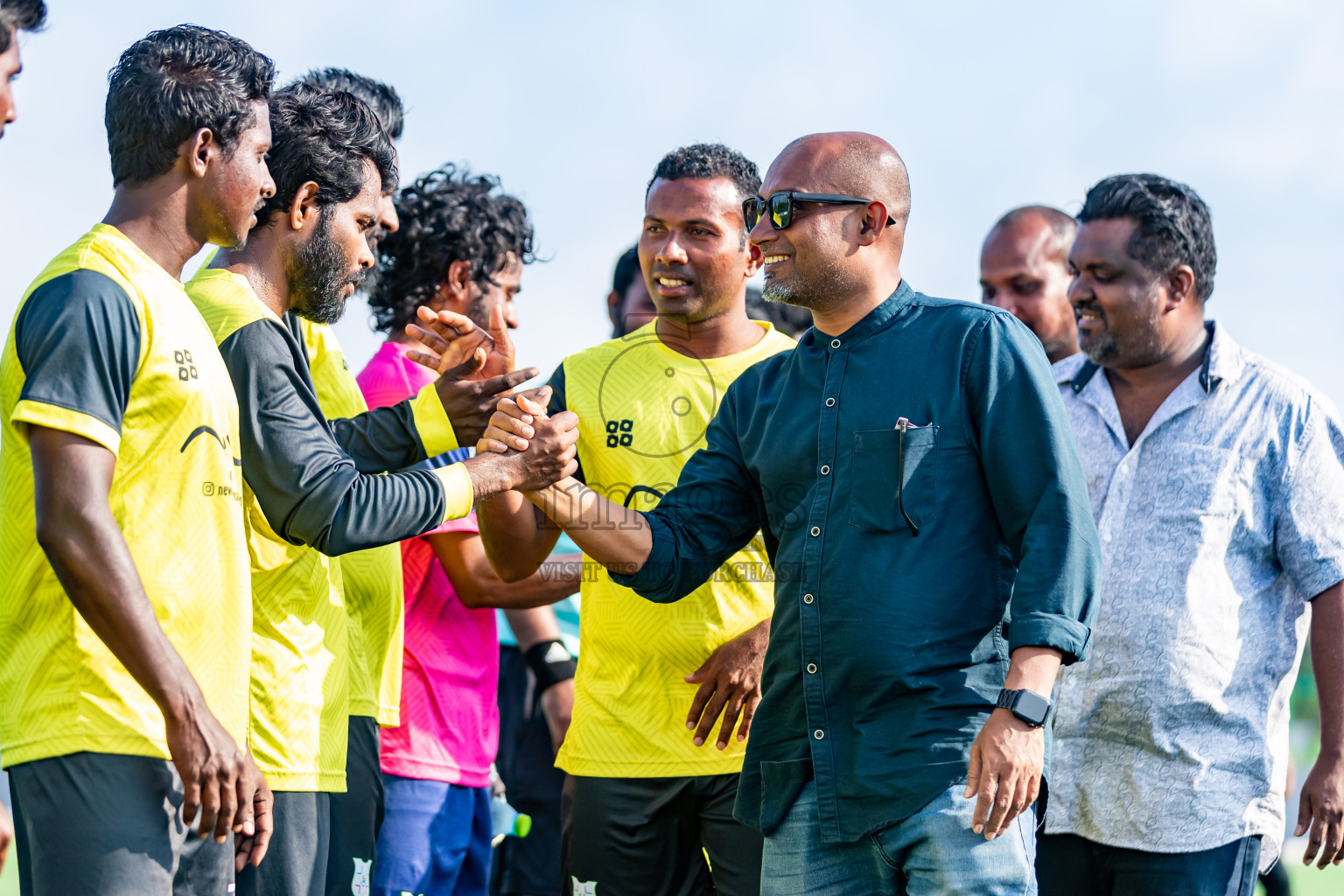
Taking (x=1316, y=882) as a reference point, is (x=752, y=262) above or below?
above

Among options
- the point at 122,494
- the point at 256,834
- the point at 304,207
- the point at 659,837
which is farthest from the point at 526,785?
the point at 122,494

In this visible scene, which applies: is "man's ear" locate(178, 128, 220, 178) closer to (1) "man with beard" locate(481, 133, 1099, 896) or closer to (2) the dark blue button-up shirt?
(1) "man with beard" locate(481, 133, 1099, 896)

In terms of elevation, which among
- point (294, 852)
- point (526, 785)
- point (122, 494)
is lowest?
point (526, 785)

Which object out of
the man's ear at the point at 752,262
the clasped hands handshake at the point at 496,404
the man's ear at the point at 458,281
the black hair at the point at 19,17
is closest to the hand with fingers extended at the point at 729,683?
the clasped hands handshake at the point at 496,404

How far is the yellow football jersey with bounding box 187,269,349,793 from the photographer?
380cm

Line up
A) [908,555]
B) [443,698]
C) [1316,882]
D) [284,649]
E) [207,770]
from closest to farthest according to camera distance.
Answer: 1. [207,770]
2. [908,555]
3. [284,649]
4. [443,698]
5. [1316,882]

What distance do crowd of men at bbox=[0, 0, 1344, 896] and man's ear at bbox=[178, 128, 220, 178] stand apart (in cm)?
1

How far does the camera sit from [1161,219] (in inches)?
209

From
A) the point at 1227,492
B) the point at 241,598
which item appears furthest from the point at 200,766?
the point at 1227,492

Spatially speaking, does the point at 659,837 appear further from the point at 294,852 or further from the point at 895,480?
the point at 895,480

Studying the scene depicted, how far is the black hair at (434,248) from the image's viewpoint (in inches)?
248

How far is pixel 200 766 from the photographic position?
9.70 ft

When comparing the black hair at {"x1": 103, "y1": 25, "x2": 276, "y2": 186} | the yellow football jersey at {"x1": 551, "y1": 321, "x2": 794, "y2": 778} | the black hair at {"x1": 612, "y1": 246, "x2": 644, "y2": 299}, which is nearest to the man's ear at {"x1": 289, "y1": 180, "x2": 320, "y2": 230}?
the black hair at {"x1": 103, "y1": 25, "x2": 276, "y2": 186}

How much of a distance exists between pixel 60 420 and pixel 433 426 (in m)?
1.60
